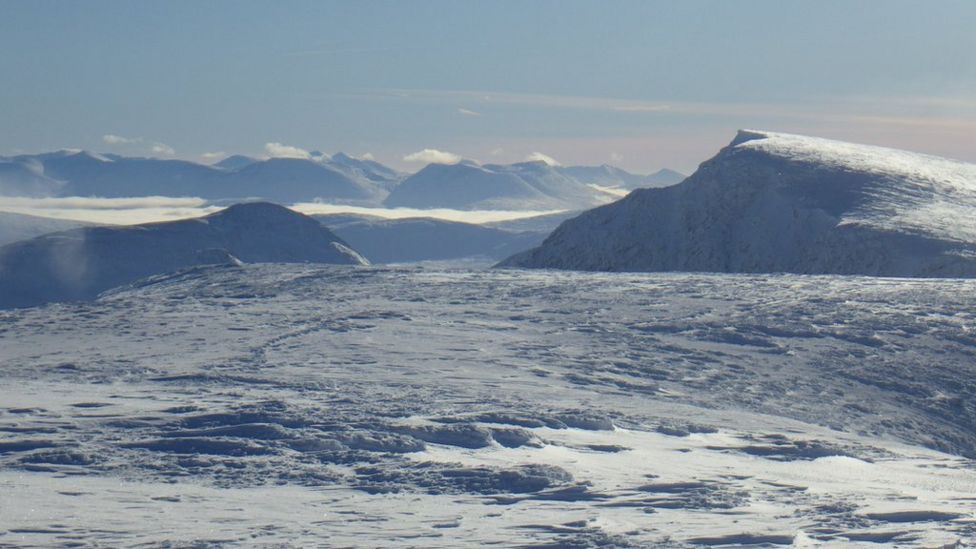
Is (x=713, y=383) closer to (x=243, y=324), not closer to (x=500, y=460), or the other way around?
(x=500, y=460)

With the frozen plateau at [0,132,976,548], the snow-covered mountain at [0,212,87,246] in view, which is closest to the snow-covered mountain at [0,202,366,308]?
the frozen plateau at [0,132,976,548]

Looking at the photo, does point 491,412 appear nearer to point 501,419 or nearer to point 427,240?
point 501,419

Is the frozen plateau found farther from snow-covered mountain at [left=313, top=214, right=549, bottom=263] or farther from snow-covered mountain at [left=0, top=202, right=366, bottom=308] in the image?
snow-covered mountain at [left=313, top=214, right=549, bottom=263]

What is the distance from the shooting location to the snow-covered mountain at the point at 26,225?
159 m

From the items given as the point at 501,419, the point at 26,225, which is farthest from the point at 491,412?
the point at 26,225

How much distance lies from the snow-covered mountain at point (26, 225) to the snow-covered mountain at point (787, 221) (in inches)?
5094

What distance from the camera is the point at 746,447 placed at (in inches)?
418

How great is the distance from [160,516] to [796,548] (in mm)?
4080

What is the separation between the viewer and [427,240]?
15488cm

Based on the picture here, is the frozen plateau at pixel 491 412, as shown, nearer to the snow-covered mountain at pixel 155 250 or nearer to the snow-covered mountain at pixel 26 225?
the snow-covered mountain at pixel 155 250

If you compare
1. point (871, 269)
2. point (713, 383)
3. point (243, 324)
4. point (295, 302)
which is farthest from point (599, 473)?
point (871, 269)

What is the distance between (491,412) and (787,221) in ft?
86.9

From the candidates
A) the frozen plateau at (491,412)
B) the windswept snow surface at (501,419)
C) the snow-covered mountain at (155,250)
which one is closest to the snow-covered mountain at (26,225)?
the snow-covered mountain at (155,250)

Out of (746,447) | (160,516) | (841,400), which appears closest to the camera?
(160,516)
